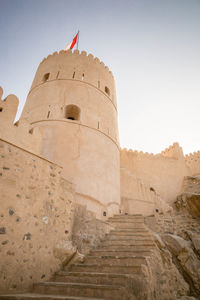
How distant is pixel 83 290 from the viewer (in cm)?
358

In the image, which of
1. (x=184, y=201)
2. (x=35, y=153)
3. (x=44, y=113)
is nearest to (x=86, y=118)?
(x=44, y=113)

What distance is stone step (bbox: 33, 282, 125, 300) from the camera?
338 cm

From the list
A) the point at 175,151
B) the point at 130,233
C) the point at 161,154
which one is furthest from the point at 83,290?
the point at 175,151

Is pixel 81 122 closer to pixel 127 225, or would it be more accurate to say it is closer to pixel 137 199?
pixel 127 225

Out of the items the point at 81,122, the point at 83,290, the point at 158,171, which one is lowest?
the point at 83,290

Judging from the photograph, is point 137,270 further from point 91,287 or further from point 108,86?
point 108,86

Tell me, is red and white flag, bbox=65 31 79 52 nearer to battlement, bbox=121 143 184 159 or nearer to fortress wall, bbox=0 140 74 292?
battlement, bbox=121 143 184 159

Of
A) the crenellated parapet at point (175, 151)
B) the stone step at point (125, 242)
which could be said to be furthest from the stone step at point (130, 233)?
the crenellated parapet at point (175, 151)

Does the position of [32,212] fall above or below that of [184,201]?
below

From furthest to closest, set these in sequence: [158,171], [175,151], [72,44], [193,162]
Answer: [193,162] → [175,151] → [158,171] → [72,44]

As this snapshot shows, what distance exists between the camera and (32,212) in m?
4.43

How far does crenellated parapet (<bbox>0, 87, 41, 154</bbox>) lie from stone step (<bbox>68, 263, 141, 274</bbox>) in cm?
294

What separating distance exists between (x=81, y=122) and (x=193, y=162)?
12.5 m

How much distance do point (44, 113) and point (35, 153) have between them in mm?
3878
